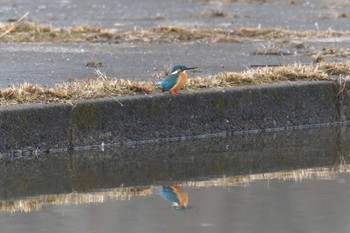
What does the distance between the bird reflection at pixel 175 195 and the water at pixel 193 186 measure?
0.10 ft

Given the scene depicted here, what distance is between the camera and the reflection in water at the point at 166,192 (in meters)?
6.42

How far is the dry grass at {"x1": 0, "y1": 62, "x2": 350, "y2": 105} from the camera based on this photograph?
8.39 meters

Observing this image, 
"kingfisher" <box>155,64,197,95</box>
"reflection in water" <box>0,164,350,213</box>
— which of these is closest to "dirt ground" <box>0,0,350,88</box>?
"kingfisher" <box>155,64,197,95</box>

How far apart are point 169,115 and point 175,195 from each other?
2126 millimetres

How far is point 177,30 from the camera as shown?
1324 cm

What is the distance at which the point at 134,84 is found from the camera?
28.7 feet

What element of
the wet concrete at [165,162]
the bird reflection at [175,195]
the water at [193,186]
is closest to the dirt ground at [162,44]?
the wet concrete at [165,162]

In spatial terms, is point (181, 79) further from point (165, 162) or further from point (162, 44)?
point (162, 44)

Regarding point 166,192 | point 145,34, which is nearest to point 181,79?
point 166,192

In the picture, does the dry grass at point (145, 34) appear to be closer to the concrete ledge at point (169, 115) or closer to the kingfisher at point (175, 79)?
the concrete ledge at point (169, 115)

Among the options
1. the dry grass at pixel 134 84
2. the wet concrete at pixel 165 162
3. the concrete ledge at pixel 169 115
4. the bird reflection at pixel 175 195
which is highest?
the dry grass at pixel 134 84

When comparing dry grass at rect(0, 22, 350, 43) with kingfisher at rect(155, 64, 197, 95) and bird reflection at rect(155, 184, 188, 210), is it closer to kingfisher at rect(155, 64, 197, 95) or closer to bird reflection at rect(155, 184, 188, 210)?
kingfisher at rect(155, 64, 197, 95)

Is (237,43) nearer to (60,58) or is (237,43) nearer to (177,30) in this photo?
(177,30)

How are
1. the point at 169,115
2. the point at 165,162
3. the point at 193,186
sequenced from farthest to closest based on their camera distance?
the point at 169,115, the point at 165,162, the point at 193,186
